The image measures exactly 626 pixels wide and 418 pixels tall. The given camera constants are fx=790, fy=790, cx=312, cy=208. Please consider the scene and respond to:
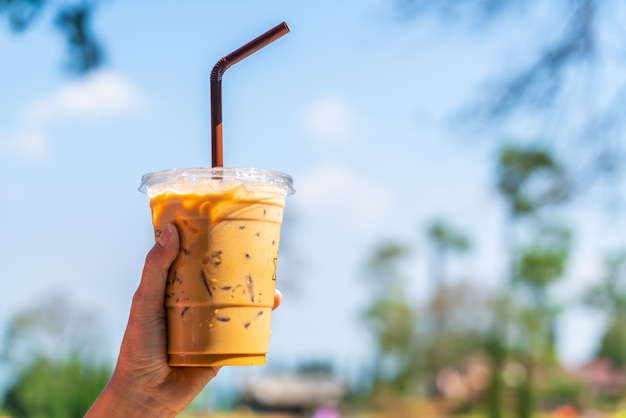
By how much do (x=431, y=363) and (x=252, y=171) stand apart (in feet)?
26.0

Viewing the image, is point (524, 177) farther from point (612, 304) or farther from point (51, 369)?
point (51, 369)

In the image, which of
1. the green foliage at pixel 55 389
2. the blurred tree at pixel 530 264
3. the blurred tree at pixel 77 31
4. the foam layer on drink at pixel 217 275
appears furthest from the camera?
the blurred tree at pixel 530 264

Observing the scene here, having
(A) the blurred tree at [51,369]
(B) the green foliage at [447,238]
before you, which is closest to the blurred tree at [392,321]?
(B) the green foliage at [447,238]

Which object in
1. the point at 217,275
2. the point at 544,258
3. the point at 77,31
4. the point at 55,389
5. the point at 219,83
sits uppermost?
the point at 77,31

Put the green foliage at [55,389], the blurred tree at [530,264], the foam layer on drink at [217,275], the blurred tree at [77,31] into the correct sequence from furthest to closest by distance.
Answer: the blurred tree at [530,264]
the green foliage at [55,389]
the blurred tree at [77,31]
the foam layer on drink at [217,275]

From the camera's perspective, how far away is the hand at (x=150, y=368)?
1.15 metres

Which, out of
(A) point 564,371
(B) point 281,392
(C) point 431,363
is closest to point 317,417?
(B) point 281,392

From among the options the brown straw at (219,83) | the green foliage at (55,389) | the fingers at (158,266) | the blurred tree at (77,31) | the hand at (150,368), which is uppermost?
the blurred tree at (77,31)

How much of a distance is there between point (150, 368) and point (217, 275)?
19 cm

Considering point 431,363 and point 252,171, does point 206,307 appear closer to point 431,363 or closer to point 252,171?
point 252,171

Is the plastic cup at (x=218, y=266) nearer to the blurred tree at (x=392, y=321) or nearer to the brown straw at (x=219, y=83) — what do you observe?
the brown straw at (x=219, y=83)

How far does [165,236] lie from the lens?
1.15 meters

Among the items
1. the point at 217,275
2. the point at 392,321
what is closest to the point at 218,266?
the point at 217,275

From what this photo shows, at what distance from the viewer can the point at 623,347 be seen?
27.9 ft
